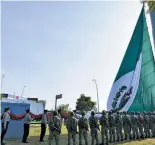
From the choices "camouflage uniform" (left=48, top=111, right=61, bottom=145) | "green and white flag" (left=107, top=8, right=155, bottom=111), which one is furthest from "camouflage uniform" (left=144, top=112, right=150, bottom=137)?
"camouflage uniform" (left=48, top=111, right=61, bottom=145)

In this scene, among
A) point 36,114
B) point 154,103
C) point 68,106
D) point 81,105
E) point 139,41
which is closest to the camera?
point 36,114

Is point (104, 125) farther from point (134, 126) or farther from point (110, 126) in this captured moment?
point (134, 126)

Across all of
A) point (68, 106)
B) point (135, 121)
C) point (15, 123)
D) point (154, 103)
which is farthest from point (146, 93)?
point (68, 106)

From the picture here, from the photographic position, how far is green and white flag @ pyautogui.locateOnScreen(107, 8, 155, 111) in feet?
83.7

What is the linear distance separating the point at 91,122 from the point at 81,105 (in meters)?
67.3

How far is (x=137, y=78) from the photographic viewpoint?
86.0 feet

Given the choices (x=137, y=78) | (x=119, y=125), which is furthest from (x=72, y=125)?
(x=137, y=78)

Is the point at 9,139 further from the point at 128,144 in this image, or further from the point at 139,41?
the point at 139,41

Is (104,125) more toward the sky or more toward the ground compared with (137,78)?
more toward the ground

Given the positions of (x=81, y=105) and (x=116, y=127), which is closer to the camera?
(x=116, y=127)

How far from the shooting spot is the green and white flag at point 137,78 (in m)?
25.5

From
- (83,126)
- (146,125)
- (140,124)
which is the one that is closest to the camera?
(83,126)

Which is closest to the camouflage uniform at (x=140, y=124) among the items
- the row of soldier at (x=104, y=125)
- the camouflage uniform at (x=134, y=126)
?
the row of soldier at (x=104, y=125)

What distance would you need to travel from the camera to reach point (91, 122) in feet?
48.5
